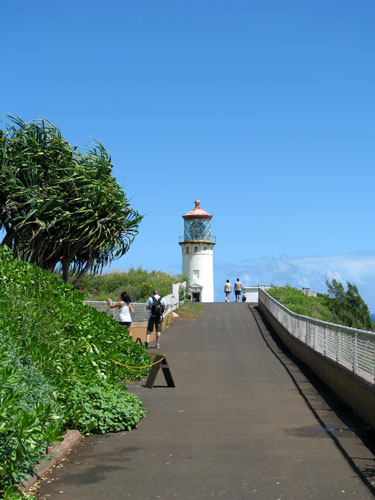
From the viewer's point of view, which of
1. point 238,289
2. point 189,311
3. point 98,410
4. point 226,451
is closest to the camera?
point 226,451

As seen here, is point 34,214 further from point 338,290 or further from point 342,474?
point 338,290

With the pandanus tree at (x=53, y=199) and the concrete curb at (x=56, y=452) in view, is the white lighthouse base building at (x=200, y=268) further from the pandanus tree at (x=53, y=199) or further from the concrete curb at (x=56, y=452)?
the concrete curb at (x=56, y=452)

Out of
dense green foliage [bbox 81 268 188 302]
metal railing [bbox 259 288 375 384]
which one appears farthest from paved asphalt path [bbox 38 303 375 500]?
dense green foliage [bbox 81 268 188 302]

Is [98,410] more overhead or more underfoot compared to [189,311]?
more underfoot

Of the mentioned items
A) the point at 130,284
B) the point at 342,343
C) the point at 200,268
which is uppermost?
the point at 200,268

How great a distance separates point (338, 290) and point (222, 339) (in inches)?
1489

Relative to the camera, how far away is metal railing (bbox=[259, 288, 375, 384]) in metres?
10.7

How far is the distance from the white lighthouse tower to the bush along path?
51.5 meters

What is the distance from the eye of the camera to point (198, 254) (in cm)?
6650

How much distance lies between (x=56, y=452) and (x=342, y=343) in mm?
6956

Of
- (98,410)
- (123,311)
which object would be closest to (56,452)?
(98,410)

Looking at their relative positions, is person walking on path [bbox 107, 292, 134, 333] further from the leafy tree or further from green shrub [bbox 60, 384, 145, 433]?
the leafy tree

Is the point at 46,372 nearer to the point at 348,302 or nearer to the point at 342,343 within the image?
the point at 342,343

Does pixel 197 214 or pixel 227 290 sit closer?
pixel 227 290
